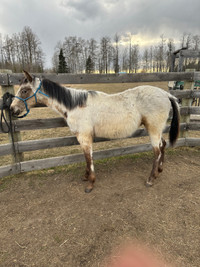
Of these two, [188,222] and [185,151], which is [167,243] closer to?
[188,222]

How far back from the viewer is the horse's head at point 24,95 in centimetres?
262

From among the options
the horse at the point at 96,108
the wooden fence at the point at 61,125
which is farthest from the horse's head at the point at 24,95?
the wooden fence at the point at 61,125

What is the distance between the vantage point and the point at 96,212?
7.65 ft

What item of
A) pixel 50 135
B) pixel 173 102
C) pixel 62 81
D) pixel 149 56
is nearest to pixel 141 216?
pixel 173 102

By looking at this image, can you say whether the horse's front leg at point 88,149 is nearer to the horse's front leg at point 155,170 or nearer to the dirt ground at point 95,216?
the dirt ground at point 95,216

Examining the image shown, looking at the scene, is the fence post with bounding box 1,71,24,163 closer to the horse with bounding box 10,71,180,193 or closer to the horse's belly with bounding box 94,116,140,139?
the horse with bounding box 10,71,180,193

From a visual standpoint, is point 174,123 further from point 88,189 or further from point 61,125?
point 61,125

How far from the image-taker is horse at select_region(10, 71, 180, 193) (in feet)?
8.87

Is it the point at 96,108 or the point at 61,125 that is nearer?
the point at 96,108

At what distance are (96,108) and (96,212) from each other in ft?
5.15

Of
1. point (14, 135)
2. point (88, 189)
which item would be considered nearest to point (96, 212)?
point (88, 189)

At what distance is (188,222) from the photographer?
2.13 metres

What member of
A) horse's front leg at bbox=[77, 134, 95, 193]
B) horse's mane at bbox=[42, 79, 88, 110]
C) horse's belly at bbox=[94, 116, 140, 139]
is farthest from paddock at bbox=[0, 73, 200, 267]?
horse's belly at bbox=[94, 116, 140, 139]

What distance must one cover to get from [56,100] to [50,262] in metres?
2.15
